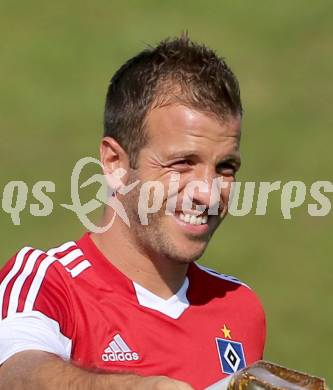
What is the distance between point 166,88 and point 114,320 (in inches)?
36.7

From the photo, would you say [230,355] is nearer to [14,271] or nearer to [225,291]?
[225,291]

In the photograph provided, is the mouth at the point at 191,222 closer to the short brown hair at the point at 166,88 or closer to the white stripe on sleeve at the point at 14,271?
the short brown hair at the point at 166,88

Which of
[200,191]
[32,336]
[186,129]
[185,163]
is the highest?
[186,129]

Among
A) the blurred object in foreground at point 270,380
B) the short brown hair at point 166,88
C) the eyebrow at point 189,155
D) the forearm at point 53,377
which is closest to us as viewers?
the blurred object in foreground at point 270,380

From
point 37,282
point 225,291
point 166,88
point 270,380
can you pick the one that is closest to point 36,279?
point 37,282

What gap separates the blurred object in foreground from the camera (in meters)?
3.54

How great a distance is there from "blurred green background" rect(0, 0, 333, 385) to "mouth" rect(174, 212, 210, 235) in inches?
192

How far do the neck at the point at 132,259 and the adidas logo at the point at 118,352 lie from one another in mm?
331

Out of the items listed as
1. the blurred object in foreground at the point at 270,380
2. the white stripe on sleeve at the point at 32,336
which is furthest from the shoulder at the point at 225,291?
the blurred object in foreground at the point at 270,380

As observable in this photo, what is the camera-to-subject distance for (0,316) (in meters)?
4.55

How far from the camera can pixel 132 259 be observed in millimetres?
5004

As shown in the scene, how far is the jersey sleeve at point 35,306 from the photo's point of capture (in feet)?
14.4

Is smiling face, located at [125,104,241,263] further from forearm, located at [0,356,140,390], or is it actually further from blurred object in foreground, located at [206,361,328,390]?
blurred object in foreground, located at [206,361,328,390]

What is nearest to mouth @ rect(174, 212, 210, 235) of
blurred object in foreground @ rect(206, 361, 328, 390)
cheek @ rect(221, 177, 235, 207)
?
cheek @ rect(221, 177, 235, 207)
